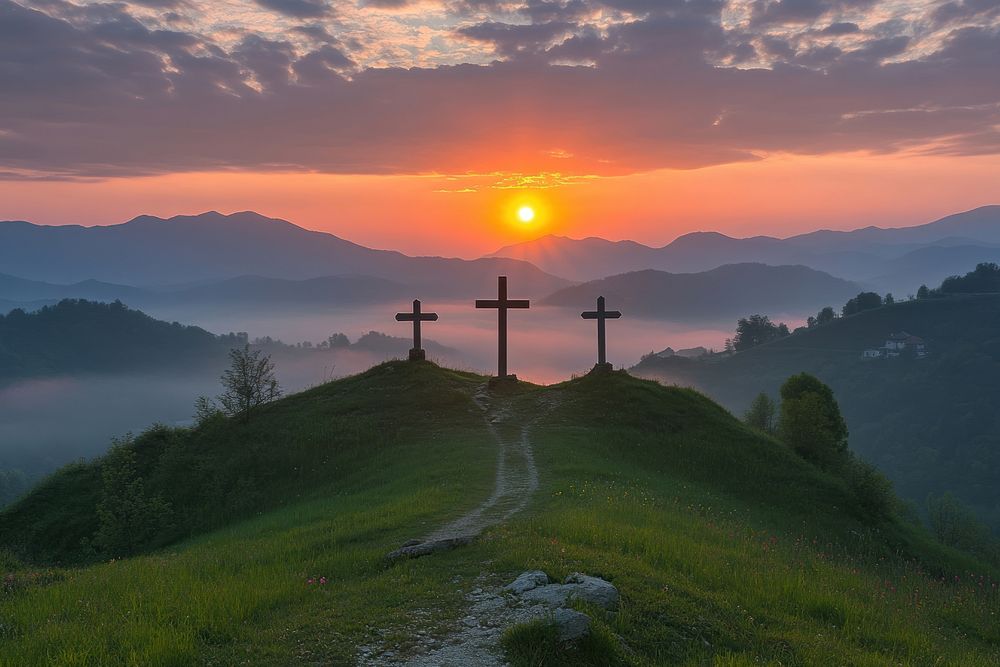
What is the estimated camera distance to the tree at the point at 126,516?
76.5 ft

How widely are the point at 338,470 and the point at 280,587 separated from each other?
15.8 metres

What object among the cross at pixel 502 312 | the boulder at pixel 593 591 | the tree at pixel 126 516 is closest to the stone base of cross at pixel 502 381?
the cross at pixel 502 312

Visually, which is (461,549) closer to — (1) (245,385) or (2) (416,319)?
(1) (245,385)

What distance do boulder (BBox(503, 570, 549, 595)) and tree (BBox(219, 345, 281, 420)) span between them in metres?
25.7

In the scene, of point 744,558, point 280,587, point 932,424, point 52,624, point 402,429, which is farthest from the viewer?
point 932,424

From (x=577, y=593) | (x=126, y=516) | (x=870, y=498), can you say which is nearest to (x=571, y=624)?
(x=577, y=593)

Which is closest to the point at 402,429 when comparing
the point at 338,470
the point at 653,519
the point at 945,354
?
the point at 338,470

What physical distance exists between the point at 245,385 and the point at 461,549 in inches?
954

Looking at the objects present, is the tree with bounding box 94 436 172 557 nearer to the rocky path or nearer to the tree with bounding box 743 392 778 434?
the rocky path

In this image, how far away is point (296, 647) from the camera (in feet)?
26.9

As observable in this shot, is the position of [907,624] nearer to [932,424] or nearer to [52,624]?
[52,624]

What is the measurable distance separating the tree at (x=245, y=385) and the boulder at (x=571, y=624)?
1079 inches

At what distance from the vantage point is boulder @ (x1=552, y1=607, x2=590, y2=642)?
26.0 feet

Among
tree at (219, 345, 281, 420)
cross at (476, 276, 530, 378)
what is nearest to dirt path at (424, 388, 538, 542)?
cross at (476, 276, 530, 378)
